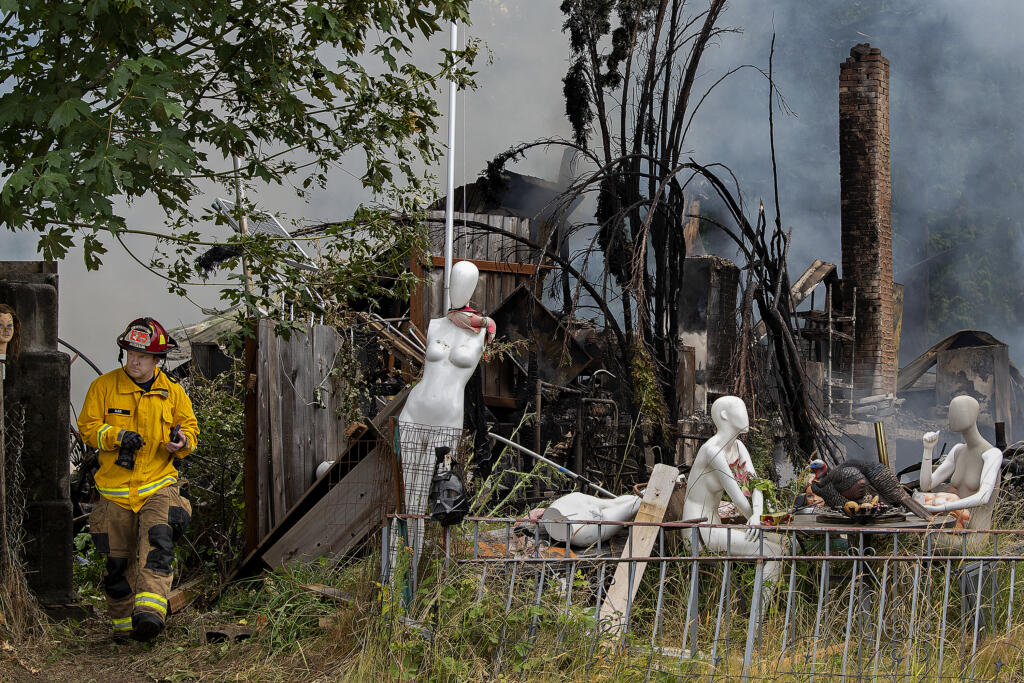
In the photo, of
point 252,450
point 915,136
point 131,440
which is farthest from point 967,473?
point 131,440

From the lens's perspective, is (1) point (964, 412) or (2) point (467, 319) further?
(1) point (964, 412)

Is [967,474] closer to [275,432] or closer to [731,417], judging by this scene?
[731,417]

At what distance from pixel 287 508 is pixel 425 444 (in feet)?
5.44

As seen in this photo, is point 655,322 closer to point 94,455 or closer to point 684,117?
point 684,117

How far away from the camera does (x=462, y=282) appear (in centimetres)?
579

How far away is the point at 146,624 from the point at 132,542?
565 mm

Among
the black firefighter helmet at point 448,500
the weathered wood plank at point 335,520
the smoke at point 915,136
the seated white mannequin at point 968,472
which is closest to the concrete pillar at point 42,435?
the weathered wood plank at point 335,520

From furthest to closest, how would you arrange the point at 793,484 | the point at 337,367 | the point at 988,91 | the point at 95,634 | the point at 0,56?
the point at 988,91 → the point at 793,484 → the point at 337,367 → the point at 95,634 → the point at 0,56

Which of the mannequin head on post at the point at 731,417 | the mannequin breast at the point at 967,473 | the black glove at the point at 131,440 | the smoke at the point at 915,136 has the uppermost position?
the smoke at the point at 915,136

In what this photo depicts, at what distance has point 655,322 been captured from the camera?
919 centimetres

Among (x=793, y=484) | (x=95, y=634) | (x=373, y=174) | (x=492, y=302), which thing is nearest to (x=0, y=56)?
(x=373, y=174)

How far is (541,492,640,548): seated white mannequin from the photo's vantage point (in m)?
6.11

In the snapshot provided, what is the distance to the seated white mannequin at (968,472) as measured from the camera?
19.8 ft

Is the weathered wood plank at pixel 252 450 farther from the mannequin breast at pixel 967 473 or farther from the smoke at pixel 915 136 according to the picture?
the smoke at pixel 915 136
